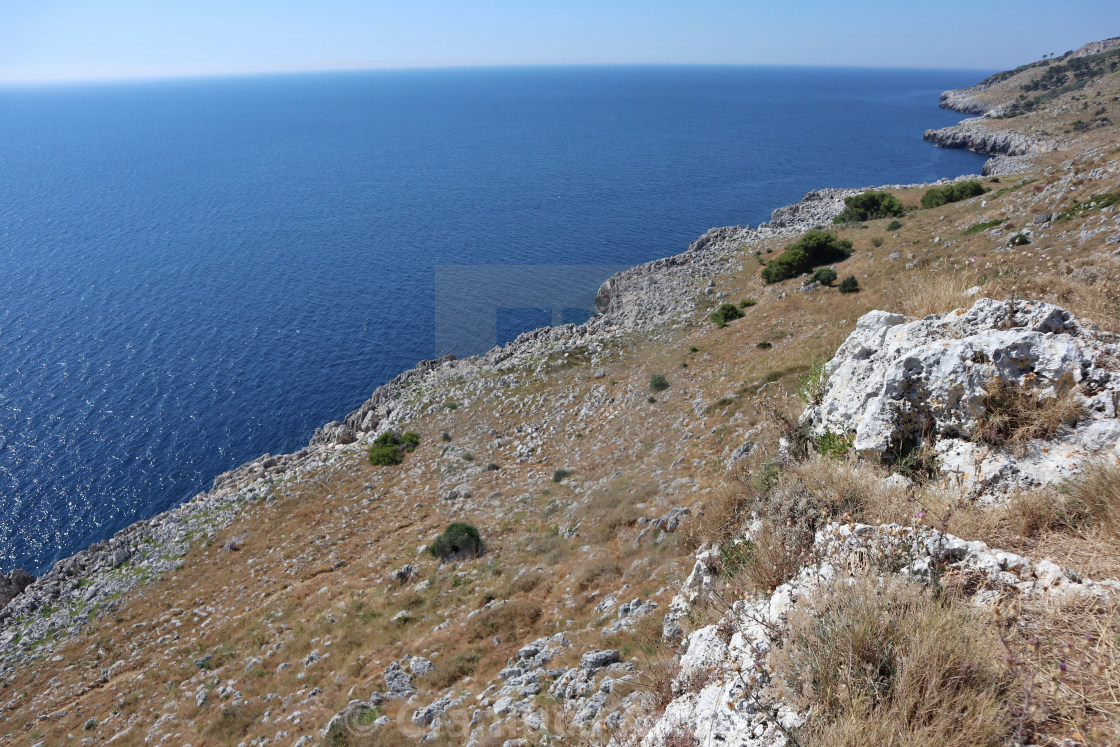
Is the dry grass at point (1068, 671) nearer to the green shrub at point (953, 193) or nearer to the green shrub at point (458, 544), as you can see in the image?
the green shrub at point (458, 544)

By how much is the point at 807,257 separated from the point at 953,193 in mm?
18675

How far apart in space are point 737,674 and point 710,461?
37.1ft

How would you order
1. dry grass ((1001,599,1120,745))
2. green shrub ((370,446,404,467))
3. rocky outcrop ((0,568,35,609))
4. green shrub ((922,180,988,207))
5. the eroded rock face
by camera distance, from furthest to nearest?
green shrub ((922,180,988,207)), green shrub ((370,446,404,467)), rocky outcrop ((0,568,35,609)), the eroded rock face, dry grass ((1001,599,1120,745))

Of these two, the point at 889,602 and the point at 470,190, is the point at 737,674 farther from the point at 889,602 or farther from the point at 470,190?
the point at 470,190

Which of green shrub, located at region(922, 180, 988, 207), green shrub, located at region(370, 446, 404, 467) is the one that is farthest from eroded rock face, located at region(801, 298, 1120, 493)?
green shrub, located at region(922, 180, 988, 207)

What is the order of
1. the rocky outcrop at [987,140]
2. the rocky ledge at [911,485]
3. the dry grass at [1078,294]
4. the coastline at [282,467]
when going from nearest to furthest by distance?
the rocky ledge at [911,485] < the dry grass at [1078,294] < the coastline at [282,467] < the rocky outcrop at [987,140]

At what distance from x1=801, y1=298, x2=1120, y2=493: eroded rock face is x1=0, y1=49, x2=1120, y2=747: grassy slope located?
1.02 meters

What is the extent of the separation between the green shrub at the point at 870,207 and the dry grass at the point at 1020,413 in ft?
166

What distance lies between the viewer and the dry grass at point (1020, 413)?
625 centimetres

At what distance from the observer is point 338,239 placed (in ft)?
274

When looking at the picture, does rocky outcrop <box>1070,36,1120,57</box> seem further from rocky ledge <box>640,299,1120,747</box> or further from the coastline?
rocky ledge <box>640,299,1120,747</box>


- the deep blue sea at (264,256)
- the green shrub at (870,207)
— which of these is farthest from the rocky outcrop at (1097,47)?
the green shrub at (870,207)

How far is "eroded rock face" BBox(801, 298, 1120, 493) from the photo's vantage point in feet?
20.1

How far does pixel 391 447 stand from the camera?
30062mm
